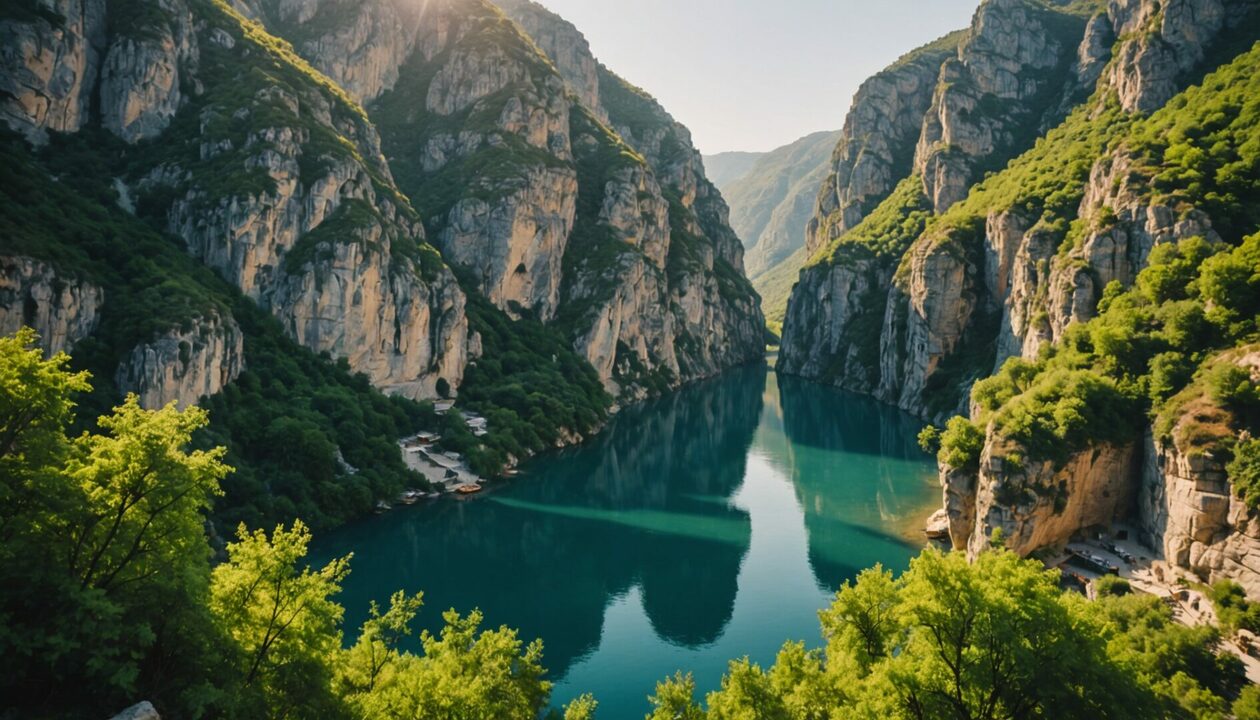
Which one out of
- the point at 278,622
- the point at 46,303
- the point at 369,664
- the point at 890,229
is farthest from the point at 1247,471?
the point at 890,229

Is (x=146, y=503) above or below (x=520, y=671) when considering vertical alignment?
above

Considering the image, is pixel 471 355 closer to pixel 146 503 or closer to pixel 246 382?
pixel 246 382

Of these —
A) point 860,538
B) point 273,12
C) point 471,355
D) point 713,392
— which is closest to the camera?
point 860,538

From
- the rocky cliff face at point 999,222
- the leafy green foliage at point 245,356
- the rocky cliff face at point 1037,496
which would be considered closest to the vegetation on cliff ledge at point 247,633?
the rocky cliff face at point 1037,496

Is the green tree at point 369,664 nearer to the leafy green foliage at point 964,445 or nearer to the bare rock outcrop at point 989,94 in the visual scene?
the leafy green foliage at point 964,445

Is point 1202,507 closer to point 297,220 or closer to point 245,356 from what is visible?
point 245,356

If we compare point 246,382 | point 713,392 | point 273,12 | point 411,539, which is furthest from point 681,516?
point 273,12
